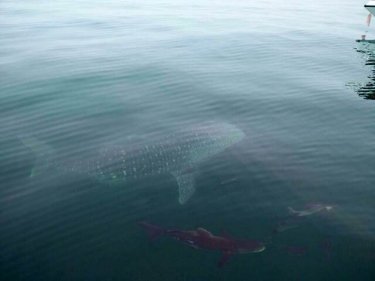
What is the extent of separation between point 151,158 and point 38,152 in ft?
15.0

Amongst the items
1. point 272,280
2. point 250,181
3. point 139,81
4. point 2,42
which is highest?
point 2,42

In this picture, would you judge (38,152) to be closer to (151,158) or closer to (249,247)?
(151,158)

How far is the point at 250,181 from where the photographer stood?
12406mm

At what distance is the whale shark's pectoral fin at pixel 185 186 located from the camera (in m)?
11.5

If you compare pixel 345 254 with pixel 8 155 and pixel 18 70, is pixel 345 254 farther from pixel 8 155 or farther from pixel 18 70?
pixel 18 70

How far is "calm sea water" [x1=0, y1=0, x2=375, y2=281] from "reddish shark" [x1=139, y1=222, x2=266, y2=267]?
187 mm

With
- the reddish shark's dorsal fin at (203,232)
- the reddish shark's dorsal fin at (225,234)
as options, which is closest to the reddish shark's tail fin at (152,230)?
the reddish shark's dorsal fin at (203,232)

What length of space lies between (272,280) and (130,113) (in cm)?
1166

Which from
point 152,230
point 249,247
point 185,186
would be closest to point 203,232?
point 249,247

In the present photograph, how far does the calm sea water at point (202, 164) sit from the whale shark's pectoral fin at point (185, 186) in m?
0.24

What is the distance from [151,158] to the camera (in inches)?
523

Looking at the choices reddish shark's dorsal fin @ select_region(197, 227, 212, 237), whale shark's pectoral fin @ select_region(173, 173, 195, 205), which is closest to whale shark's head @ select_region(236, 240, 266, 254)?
reddish shark's dorsal fin @ select_region(197, 227, 212, 237)

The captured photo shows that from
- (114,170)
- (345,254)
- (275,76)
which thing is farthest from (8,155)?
(275,76)

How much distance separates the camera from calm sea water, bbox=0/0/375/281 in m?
9.27
